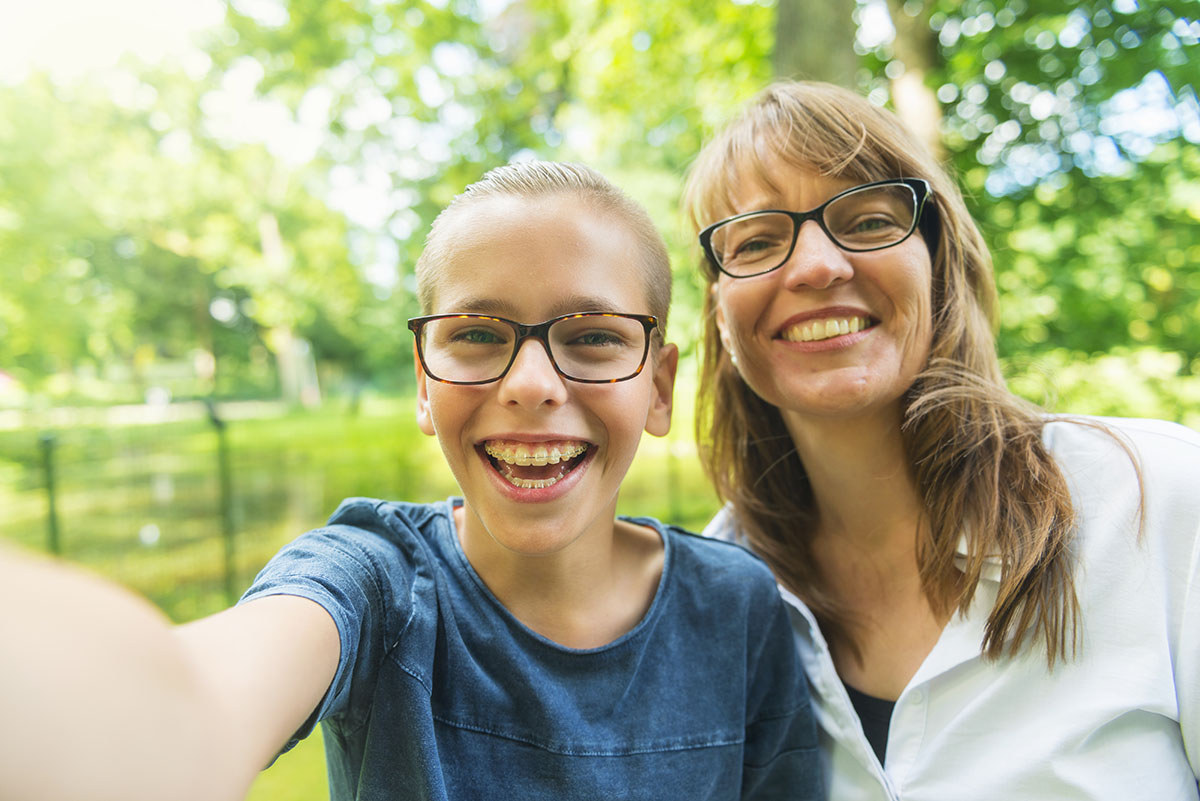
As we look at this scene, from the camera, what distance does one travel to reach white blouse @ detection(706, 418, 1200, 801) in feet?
5.12

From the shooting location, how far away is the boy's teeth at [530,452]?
4.68 feet

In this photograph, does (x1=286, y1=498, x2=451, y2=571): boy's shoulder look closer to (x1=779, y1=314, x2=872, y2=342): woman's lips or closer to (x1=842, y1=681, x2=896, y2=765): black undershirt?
(x1=779, y1=314, x2=872, y2=342): woman's lips

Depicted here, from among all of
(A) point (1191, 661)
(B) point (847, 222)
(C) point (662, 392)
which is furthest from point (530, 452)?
(A) point (1191, 661)

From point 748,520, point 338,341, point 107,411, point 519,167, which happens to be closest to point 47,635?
point 519,167

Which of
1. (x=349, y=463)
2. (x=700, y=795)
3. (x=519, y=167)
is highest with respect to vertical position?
(x=519, y=167)

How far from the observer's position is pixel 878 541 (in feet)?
7.04

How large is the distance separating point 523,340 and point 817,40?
150 inches

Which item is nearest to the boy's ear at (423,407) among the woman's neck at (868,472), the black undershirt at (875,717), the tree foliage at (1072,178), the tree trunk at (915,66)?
the woman's neck at (868,472)

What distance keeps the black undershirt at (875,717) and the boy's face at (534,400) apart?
0.94 m

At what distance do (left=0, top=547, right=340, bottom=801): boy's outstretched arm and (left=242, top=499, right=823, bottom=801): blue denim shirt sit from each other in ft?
0.95

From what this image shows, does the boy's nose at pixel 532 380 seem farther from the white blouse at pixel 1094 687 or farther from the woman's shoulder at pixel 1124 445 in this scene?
the woman's shoulder at pixel 1124 445

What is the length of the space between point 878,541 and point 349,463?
975 cm

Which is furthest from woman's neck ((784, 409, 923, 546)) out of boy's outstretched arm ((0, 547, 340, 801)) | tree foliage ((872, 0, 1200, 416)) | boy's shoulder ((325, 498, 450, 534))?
tree foliage ((872, 0, 1200, 416))

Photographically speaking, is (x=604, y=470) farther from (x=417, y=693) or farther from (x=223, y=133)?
(x=223, y=133)
